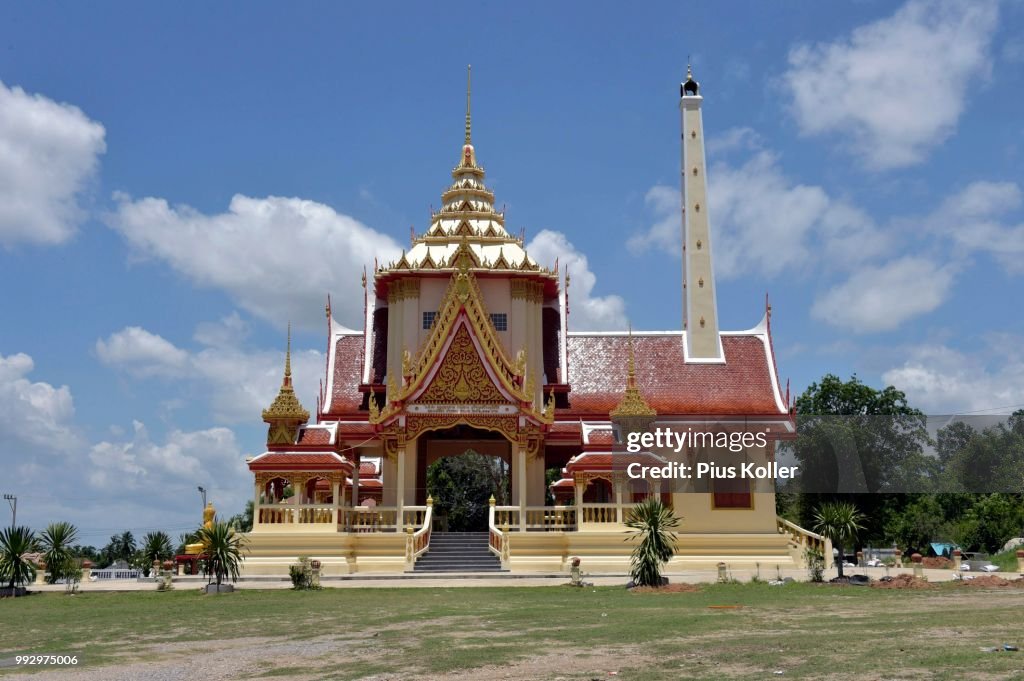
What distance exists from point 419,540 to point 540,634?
42.4 ft

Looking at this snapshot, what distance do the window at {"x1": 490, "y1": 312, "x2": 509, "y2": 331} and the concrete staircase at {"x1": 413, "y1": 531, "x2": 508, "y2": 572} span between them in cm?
597

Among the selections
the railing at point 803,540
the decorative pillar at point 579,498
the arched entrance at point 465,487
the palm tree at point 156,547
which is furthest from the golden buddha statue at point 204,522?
the arched entrance at point 465,487

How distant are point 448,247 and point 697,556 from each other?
11.0 meters

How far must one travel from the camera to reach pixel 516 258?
30125 millimetres

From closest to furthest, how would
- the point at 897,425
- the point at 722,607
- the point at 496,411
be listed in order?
the point at 722,607, the point at 496,411, the point at 897,425

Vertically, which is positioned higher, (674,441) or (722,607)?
(674,441)

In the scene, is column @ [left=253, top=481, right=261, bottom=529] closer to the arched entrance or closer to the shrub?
the shrub

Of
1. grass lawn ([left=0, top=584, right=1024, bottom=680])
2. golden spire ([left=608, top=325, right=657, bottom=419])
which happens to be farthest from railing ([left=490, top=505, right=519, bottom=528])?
grass lawn ([left=0, top=584, right=1024, bottom=680])

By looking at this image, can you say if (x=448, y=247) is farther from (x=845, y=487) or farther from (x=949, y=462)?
(x=949, y=462)

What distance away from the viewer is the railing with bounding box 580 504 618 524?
2516cm

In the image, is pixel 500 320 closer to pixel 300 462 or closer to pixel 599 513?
pixel 599 513

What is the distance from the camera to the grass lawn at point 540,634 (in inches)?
376

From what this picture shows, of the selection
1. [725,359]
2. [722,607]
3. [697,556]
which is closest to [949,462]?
[725,359]

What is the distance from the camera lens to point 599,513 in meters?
25.3
